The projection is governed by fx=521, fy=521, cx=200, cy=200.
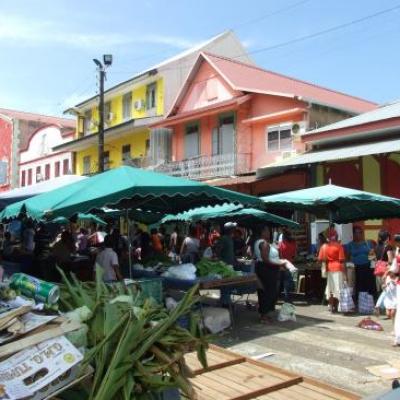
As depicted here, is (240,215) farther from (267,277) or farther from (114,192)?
(114,192)

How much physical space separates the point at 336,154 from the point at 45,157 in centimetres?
2816

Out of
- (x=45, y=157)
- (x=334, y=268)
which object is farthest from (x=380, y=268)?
(x=45, y=157)

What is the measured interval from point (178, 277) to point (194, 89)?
18.2 m

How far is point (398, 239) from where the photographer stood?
8.80 meters

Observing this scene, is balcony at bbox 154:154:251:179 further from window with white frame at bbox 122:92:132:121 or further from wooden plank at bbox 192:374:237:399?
wooden plank at bbox 192:374:237:399

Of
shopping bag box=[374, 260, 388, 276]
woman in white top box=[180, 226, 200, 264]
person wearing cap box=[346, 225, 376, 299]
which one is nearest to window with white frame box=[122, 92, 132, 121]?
woman in white top box=[180, 226, 200, 264]

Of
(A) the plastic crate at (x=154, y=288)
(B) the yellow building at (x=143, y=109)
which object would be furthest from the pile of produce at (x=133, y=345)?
(B) the yellow building at (x=143, y=109)

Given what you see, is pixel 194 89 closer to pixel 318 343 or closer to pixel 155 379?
pixel 318 343

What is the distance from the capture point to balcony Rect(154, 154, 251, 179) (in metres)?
22.0

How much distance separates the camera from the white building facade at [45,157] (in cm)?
3766

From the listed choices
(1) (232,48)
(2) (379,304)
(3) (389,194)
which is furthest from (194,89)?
(2) (379,304)

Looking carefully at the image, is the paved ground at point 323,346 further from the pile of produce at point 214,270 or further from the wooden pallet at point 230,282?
the pile of produce at point 214,270

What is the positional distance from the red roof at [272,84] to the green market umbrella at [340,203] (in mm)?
9936

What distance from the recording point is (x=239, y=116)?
22.7 m
